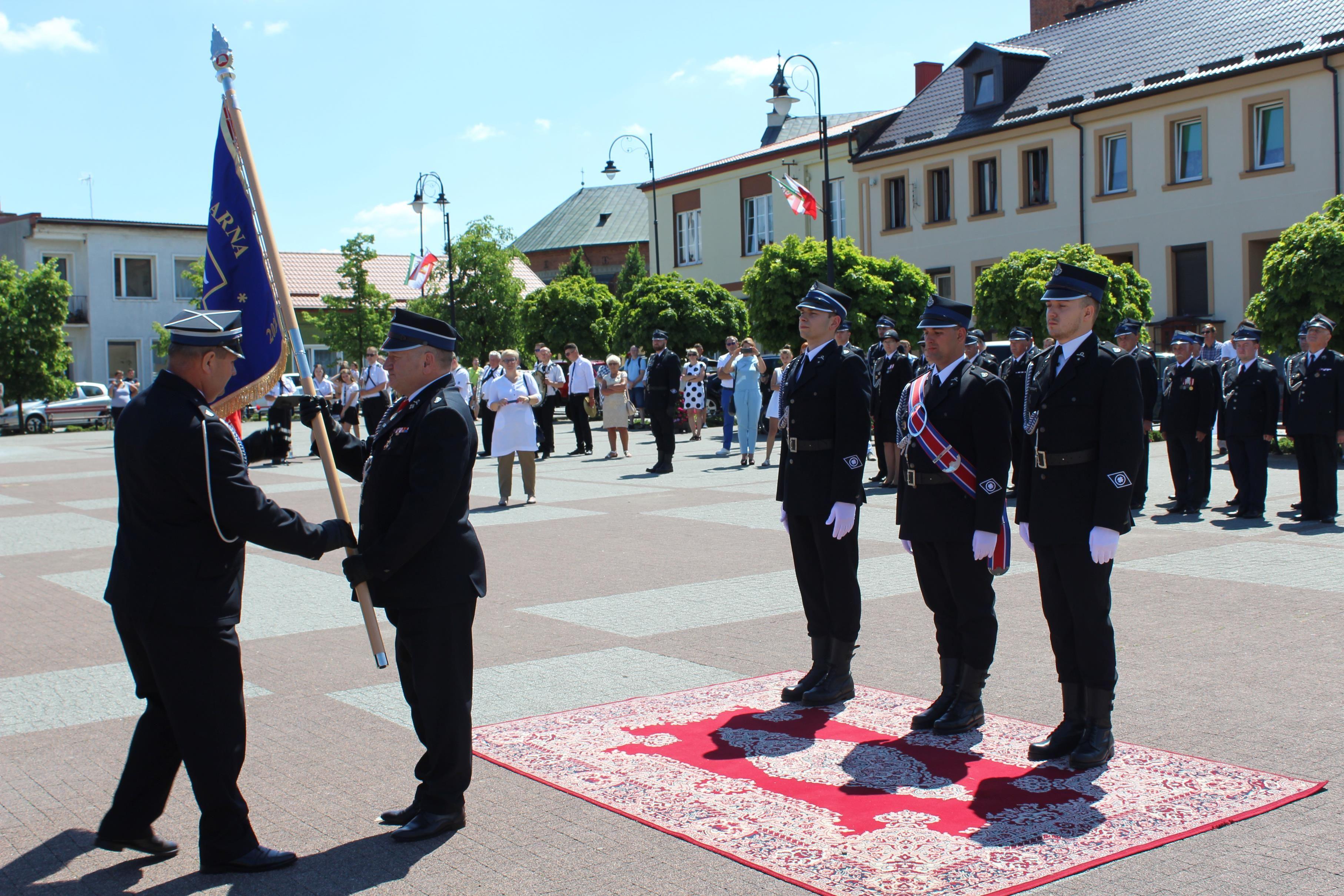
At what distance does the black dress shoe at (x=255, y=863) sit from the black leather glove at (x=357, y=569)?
906 millimetres

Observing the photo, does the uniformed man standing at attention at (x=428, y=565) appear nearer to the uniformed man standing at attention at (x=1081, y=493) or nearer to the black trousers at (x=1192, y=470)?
the uniformed man standing at attention at (x=1081, y=493)

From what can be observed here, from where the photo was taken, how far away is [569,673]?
669 cm

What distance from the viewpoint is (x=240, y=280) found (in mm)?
5270

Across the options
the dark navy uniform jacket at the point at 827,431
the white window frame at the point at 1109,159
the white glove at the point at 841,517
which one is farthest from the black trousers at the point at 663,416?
the white window frame at the point at 1109,159

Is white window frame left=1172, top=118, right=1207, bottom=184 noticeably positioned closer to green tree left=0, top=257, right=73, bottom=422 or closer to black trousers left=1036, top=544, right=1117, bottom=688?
black trousers left=1036, top=544, right=1117, bottom=688

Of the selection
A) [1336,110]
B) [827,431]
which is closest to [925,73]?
[1336,110]

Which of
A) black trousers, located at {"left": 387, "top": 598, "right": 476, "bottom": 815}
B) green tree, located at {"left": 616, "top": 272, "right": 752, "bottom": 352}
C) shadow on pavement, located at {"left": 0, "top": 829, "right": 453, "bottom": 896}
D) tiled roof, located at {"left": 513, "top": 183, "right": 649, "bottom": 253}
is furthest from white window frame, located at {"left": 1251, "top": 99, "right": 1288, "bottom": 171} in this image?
tiled roof, located at {"left": 513, "top": 183, "right": 649, "bottom": 253}

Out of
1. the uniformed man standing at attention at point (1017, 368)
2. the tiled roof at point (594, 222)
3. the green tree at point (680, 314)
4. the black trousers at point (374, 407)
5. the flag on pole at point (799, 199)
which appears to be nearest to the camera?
the uniformed man standing at attention at point (1017, 368)

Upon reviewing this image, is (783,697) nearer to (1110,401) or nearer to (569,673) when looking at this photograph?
(569,673)

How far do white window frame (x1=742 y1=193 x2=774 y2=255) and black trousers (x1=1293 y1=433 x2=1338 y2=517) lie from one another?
1489 inches

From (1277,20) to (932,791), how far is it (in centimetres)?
3397

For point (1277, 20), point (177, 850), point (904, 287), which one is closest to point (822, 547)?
point (177, 850)

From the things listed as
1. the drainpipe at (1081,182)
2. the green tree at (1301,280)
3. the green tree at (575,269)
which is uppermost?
the green tree at (575,269)

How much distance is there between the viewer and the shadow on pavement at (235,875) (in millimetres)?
3975
